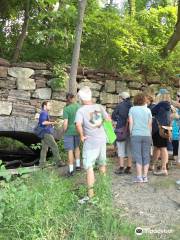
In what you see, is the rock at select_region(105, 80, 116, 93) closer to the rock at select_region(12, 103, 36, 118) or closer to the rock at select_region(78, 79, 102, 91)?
the rock at select_region(78, 79, 102, 91)

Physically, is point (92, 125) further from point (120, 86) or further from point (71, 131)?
point (120, 86)

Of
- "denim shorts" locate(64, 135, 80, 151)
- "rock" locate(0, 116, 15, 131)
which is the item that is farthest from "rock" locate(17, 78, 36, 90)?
"denim shorts" locate(64, 135, 80, 151)

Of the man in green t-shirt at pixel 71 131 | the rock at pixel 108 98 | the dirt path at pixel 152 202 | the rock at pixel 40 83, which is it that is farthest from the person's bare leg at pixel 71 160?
the rock at pixel 108 98

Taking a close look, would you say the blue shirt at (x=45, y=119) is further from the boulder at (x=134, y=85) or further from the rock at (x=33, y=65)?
the boulder at (x=134, y=85)

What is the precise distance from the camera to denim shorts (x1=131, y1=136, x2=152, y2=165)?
696 centimetres

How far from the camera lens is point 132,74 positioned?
458 inches

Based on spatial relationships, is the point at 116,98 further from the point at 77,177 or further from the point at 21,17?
the point at 77,177

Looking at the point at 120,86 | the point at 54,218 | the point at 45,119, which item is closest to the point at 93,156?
the point at 54,218

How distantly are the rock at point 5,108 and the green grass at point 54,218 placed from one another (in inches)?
201

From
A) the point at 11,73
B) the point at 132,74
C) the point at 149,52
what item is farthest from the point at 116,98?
the point at 11,73

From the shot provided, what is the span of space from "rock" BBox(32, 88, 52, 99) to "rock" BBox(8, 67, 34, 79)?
439 millimetres

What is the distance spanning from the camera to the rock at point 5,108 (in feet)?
34.1

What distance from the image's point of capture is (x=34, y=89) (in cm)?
1070

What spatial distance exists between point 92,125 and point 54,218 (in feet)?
5.15
